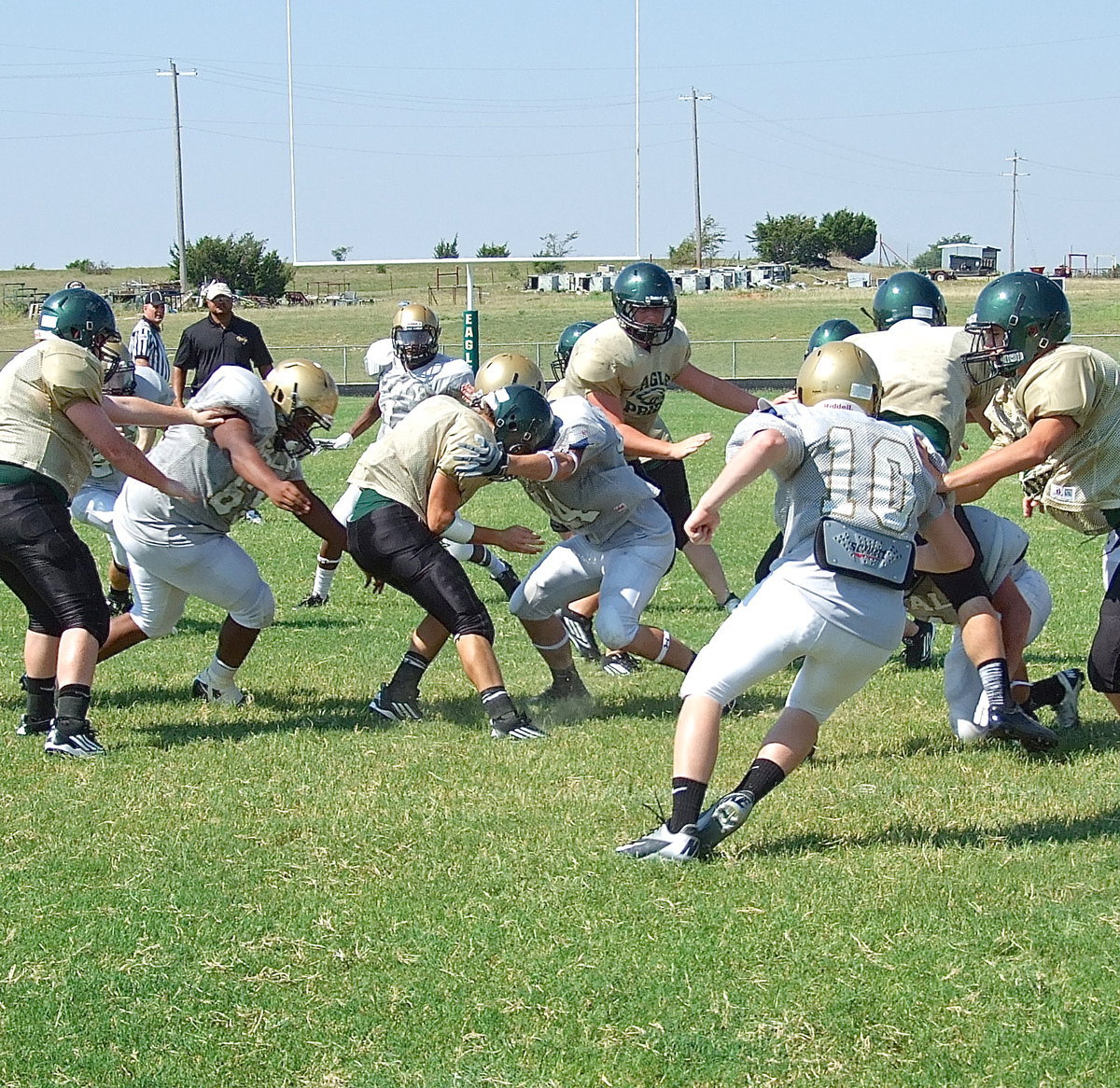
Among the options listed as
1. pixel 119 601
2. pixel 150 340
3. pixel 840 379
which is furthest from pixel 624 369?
pixel 150 340

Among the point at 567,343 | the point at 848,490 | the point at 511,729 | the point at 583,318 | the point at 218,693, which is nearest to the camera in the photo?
the point at 848,490

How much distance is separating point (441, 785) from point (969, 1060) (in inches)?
108

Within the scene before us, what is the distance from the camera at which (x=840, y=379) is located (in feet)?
16.7

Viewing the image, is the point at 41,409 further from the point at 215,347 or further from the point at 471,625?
the point at 215,347

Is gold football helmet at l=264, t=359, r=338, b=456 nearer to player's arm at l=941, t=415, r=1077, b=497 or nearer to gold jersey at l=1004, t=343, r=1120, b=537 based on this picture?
player's arm at l=941, t=415, r=1077, b=497

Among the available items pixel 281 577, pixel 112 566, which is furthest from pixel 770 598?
pixel 281 577

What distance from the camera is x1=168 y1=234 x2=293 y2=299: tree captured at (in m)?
62.9

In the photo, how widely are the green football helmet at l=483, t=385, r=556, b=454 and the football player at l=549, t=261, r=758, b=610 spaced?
2.23 feet

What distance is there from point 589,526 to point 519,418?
83cm

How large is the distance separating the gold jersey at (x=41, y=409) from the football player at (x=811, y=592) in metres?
2.90

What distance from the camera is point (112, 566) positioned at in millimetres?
9477

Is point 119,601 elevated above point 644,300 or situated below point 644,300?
below

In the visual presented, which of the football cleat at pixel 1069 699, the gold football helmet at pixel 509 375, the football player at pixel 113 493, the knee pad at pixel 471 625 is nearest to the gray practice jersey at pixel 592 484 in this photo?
the gold football helmet at pixel 509 375

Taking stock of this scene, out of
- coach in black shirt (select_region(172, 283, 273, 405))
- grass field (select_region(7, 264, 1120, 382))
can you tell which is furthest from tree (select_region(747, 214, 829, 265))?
coach in black shirt (select_region(172, 283, 273, 405))
